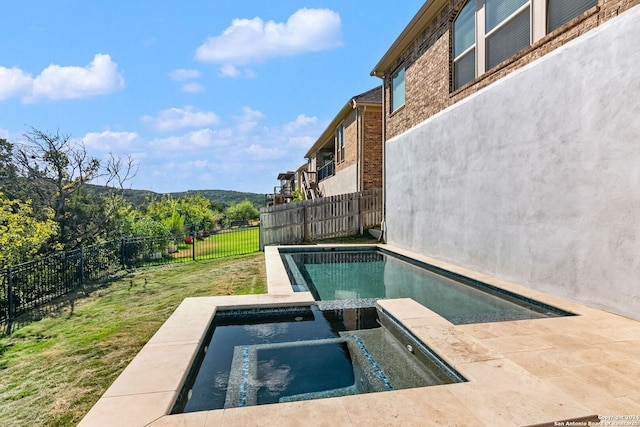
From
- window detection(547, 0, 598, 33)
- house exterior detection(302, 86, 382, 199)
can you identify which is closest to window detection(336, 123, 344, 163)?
house exterior detection(302, 86, 382, 199)

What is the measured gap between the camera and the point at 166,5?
1011 cm

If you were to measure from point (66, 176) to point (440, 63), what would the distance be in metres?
12.8

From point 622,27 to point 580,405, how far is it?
4.69 metres

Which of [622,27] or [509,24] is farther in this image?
[509,24]

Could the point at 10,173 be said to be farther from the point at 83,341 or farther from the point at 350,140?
the point at 350,140

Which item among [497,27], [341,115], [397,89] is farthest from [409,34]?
[341,115]

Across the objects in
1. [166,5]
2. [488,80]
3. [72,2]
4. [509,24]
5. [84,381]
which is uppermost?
[166,5]

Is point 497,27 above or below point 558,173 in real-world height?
above

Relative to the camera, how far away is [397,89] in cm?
1142

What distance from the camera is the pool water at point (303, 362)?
284cm

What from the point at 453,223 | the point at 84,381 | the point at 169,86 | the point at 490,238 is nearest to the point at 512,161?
the point at 490,238

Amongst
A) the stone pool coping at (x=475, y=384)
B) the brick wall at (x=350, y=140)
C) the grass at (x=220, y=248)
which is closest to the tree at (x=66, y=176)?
the grass at (x=220, y=248)

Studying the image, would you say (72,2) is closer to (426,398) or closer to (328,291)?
(328,291)

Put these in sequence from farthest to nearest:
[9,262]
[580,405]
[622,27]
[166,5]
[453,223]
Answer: [166,5], [453,223], [9,262], [622,27], [580,405]
